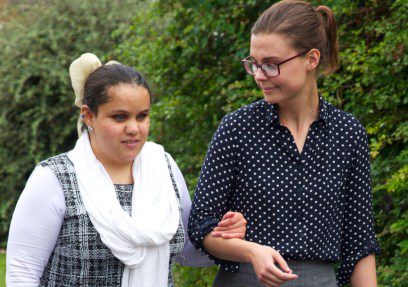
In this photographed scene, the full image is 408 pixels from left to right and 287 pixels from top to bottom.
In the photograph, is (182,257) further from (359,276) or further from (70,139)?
(70,139)

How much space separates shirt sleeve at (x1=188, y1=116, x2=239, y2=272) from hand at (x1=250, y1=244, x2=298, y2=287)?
264mm

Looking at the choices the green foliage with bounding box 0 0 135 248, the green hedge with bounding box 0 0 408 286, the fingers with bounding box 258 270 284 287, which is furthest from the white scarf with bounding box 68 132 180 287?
the green foliage with bounding box 0 0 135 248

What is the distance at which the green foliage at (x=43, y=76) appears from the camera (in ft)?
35.6

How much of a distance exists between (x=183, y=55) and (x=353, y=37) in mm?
1516

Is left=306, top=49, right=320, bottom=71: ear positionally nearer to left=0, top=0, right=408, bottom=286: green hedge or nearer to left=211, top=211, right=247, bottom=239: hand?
left=211, top=211, right=247, bottom=239: hand

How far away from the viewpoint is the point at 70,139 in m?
11.1

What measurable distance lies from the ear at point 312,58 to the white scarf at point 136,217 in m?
0.74

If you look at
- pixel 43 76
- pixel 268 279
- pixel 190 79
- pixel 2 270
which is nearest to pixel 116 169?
pixel 268 279

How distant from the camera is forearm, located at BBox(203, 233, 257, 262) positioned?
11.0 ft

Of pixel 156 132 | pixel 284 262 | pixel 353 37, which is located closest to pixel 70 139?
pixel 156 132

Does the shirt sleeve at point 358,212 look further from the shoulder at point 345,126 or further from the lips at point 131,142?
the lips at point 131,142

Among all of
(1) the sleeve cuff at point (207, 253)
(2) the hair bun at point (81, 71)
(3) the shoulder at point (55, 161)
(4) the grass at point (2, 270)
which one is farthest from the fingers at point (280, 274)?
(4) the grass at point (2, 270)

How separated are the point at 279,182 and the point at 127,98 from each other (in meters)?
0.65

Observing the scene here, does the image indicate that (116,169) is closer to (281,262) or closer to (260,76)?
(260,76)
